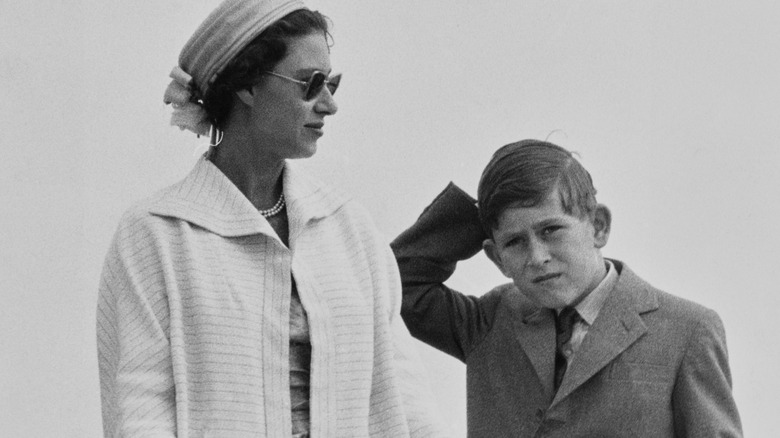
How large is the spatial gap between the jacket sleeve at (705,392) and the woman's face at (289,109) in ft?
2.60

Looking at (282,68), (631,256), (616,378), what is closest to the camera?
(282,68)

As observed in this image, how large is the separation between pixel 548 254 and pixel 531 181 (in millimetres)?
142

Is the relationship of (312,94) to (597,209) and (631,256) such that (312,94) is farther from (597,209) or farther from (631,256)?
(631,256)

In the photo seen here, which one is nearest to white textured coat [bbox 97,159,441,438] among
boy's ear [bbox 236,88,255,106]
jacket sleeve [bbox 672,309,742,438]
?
boy's ear [bbox 236,88,255,106]

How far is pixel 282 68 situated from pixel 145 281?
1.39ft

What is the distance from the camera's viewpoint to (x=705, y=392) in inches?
103

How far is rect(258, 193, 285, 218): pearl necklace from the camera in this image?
7.96ft

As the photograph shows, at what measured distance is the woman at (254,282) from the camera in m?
2.24

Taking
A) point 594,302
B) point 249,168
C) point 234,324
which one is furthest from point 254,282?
point 594,302

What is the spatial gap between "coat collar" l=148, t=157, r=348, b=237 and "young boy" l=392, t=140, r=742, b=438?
0.44 meters

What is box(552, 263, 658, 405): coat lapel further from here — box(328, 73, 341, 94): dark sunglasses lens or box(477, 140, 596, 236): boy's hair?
box(328, 73, 341, 94): dark sunglasses lens

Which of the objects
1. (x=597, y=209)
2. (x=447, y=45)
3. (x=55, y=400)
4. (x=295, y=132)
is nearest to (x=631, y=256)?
(x=447, y=45)

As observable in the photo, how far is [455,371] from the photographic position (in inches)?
153

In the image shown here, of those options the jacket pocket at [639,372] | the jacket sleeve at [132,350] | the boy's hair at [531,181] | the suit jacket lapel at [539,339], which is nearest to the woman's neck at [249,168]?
the jacket sleeve at [132,350]
